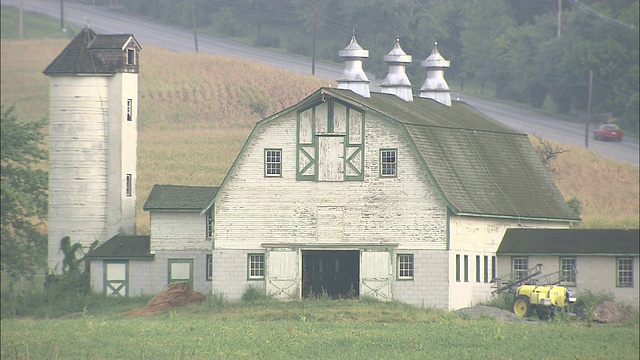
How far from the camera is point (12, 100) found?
79.8 m

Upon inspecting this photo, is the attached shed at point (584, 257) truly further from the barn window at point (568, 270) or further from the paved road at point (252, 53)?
the paved road at point (252, 53)

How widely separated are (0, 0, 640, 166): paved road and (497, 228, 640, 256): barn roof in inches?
1296

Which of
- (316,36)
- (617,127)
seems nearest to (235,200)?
(316,36)

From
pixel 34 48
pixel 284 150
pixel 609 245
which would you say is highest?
pixel 34 48

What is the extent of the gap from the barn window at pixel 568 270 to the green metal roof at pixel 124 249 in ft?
52.9

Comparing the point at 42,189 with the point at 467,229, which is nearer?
the point at 467,229

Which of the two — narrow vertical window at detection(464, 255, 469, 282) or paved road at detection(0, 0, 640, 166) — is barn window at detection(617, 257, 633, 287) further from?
paved road at detection(0, 0, 640, 166)

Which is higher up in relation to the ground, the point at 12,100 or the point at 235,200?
the point at 12,100

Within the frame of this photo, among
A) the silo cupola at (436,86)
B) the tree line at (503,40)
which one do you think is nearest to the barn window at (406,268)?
the silo cupola at (436,86)

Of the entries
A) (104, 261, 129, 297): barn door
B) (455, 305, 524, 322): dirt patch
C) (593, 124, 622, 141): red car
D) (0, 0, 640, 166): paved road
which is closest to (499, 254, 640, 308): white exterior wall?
(455, 305, 524, 322): dirt patch

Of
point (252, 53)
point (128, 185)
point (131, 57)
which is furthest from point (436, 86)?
point (252, 53)

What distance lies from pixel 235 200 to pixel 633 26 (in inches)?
2007

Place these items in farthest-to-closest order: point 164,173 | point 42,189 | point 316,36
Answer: point 316,36, point 164,173, point 42,189

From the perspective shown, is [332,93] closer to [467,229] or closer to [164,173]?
[467,229]
